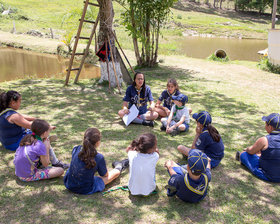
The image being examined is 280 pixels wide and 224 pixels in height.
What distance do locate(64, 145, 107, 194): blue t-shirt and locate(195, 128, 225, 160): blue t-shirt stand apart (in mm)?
1334

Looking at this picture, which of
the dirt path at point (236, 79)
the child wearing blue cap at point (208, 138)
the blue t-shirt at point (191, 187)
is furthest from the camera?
the dirt path at point (236, 79)

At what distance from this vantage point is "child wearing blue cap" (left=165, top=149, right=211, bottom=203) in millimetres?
2718

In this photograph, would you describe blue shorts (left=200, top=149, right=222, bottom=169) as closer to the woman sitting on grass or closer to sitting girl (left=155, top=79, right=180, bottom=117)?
sitting girl (left=155, top=79, right=180, bottom=117)

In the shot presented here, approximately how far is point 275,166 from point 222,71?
8.03 m

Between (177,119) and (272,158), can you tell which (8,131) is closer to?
(177,119)

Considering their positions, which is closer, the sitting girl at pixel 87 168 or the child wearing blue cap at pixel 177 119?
the sitting girl at pixel 87 168

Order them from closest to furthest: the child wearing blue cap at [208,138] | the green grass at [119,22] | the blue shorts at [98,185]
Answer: the blue shorts at [98,185], the child wearing blue cap at [208,138], the green grass at [119,22]

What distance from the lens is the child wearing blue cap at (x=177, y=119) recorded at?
4.71m

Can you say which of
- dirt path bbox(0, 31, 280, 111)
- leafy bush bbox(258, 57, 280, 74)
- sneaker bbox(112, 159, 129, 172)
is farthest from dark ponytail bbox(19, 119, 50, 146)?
leafy bush bbox(258, 57, 280, 74)

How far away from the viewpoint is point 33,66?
469 inches

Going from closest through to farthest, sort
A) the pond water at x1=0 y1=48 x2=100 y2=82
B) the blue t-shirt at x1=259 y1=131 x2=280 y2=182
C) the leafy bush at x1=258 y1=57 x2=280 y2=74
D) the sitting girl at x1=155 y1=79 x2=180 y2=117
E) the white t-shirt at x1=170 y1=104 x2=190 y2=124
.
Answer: the blue t-shirt at x1=259 y1=131 x2=280 y2=182
the white t-shirt at x1=170 y1=104 x2=190 y2=124
the sitting girl at x1=155 y1=79 x2=180 y2=117
the pond water at x1=0 y1=48 x2=100 y2=82
the leafy bush at x1=258 y1=57 x2=280 y2=74

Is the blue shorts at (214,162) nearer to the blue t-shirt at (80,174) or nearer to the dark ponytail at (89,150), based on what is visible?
the blue t-shirt at (80,174)

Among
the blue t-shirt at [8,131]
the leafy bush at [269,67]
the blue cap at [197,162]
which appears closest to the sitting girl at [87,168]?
the blue cap at [197,162]

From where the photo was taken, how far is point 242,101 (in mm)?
6887
